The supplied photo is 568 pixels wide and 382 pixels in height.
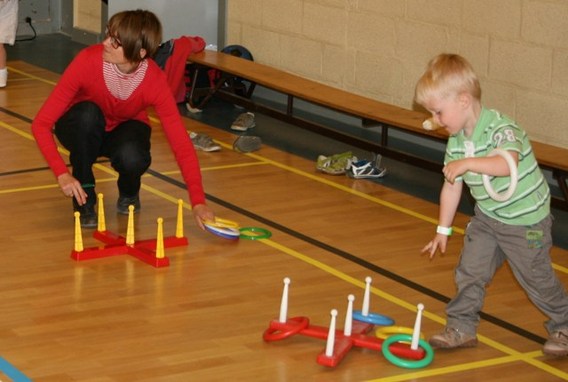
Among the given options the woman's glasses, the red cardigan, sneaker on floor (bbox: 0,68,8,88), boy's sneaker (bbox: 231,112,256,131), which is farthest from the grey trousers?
sneaker on floor (bbox: 0,68,8,88)

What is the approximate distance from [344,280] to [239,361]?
100 cm

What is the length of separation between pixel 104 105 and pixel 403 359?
2196 mm

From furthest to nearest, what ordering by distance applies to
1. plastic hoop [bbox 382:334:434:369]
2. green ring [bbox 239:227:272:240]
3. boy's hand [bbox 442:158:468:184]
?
green ring [bbox 239:227:272:240], plastic hoop [bbox 382:334:434:369], boy's hand [bbox 442:158:468:184]

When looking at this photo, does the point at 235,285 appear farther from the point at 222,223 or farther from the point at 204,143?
the point at 204,143

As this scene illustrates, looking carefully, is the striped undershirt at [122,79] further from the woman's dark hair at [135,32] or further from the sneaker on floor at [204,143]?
the sneaker on floor at [204,143]

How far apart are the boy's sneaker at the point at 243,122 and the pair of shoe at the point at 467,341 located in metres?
3.75

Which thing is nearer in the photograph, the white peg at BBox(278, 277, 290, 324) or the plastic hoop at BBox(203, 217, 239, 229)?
the white peg at BBox(278, 277, 290, 324)

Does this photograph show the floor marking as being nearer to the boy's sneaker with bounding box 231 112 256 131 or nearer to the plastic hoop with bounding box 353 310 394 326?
the plastic hoop with bounding box 353 310 394 326

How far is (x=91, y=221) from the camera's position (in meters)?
5.39

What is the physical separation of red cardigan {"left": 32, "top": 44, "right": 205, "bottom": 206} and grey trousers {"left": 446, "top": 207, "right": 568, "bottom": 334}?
1.34 meters

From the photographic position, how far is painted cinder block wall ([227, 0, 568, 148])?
6543 mm

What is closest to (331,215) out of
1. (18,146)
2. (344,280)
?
(344,280)

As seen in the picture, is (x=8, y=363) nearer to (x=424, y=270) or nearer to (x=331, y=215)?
(x=424, y=270)

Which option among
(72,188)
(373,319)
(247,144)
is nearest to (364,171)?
(247,144)
